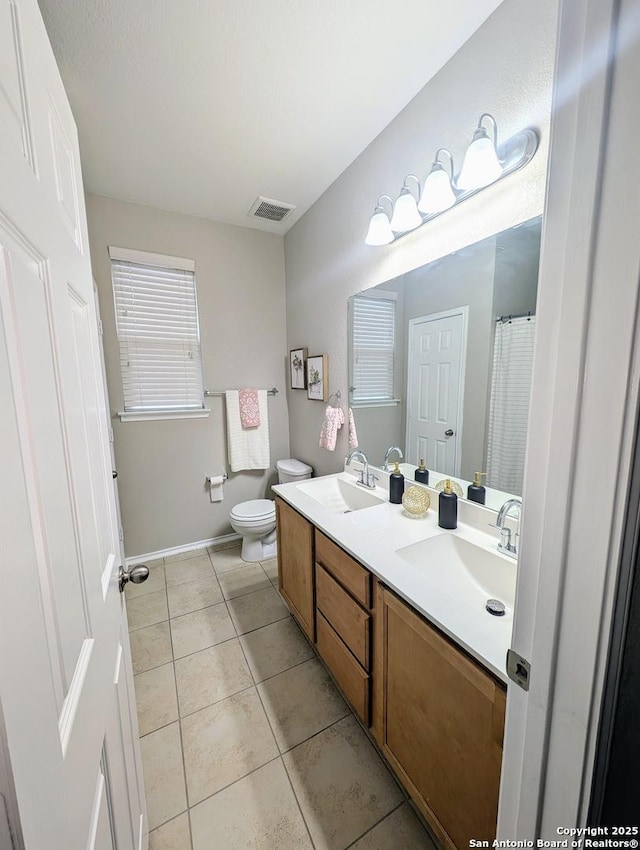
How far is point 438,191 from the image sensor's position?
127 centimetres

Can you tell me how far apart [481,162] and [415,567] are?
4.56 ft

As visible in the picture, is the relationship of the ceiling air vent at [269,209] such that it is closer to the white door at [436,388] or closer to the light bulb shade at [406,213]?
the light bulb shade at [406,213]

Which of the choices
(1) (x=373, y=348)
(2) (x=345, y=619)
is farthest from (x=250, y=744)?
(1) (x=373, y=348)

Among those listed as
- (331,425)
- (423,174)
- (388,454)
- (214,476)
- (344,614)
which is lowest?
(344,614)

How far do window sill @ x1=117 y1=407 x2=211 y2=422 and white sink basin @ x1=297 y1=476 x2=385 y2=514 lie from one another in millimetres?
1156

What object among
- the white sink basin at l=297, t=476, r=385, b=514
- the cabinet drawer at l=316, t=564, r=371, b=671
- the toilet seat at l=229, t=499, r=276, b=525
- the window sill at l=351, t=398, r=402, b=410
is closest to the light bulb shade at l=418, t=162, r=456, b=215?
the window sill at l=351, t=398, r=402, b=410

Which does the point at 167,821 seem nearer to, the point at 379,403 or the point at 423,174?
the point at 379,403

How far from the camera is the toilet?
242 centimetres

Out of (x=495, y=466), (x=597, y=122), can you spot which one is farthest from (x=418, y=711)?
(x=597, y=122)

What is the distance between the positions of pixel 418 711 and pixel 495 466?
85 centimetres

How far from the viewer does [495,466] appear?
129 centimetres

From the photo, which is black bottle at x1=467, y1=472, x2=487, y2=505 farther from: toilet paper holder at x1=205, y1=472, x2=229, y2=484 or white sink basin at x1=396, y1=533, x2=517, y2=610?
toilet paper holder at x1=205, y1=472, x2=229, y2=484

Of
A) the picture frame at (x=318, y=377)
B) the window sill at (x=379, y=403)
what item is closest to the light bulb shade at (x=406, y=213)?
the window sill at (x=379, y=403)

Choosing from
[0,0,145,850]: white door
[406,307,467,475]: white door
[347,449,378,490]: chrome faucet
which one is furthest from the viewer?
[347,449,378,490]: chrome faucet
